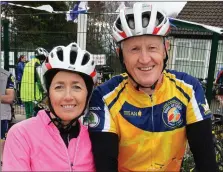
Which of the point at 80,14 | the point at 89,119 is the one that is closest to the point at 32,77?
the point at 80,14

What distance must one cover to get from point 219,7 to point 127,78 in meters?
6.85

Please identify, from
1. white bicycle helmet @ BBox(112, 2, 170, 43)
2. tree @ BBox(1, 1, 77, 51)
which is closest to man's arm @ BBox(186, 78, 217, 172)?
white bicycle helmet @ BBox(112, 2, 170, 43)

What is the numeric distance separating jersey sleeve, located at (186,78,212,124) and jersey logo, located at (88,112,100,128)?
0.55m

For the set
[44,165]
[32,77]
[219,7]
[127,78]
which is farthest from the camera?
[219,7]

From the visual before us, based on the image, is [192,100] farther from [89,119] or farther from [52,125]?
[52,125]

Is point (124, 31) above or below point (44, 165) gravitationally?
above

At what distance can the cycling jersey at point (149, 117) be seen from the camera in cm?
198

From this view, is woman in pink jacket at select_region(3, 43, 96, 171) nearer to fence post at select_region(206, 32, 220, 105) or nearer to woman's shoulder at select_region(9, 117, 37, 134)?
woman's shoulder at select_region(9, 117, 37, 134)

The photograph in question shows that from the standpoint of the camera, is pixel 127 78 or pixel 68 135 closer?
pixel 68 135

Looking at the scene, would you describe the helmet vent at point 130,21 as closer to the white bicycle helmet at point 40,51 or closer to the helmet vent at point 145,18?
the helmet vent at point 145,18

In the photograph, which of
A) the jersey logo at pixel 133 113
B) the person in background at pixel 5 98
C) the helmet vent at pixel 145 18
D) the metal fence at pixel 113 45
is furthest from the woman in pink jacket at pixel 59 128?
the metal fence at pixel 113 45

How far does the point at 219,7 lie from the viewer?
27.0 feet

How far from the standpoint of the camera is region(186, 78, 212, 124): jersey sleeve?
197 centimetres

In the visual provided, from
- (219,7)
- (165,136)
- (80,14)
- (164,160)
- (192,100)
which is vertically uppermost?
(219,7)
